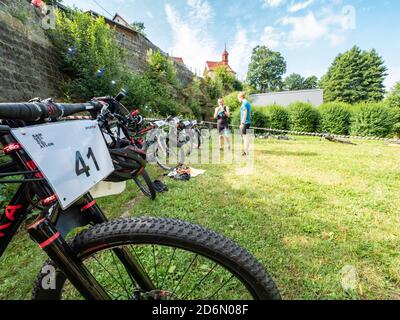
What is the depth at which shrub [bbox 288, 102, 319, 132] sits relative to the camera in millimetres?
15889

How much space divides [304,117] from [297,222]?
15.4m

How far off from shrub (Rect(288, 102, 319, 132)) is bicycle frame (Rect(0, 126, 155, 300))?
17285 mm

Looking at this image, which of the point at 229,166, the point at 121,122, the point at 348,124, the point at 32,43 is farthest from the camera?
the point at 348,124

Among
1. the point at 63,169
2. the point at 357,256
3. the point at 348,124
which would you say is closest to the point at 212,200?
the point at 357,256

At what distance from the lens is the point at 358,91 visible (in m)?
37.3

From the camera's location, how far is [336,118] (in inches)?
597

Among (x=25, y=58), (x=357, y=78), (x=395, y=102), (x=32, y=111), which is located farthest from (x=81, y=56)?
(x=357, y=78)

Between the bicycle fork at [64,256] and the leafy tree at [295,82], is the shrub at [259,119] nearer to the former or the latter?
the bicycle fork at [64,256]

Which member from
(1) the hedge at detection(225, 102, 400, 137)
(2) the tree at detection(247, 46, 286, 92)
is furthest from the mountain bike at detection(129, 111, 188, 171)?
(2) the tree at detection(247, 46, 286, 92)

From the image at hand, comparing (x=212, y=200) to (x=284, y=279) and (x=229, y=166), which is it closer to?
(x=284, y=279)

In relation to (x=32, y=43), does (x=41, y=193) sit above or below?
below

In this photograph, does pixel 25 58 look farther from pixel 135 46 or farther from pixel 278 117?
pixel 278 117
